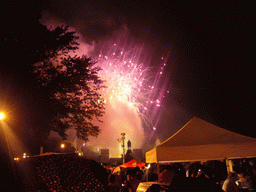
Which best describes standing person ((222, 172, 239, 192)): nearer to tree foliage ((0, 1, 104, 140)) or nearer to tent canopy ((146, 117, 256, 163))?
tent canopy ((146, 117, 256, 163))

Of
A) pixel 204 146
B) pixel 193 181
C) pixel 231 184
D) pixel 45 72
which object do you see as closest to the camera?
pixel 193 181

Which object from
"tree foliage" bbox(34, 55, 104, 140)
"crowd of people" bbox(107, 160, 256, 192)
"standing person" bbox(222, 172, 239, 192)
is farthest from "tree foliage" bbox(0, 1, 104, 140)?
"standing person" bbox(222, 172, 239, 192)

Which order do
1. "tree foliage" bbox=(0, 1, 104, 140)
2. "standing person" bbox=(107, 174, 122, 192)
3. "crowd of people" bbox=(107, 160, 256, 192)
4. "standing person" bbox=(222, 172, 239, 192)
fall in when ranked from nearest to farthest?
"crowd of people" bbox=(107, 160, 256, 192)
"standing person" bbox=(107, 174, 122, 192)
"standing person" bbox=(222, 172, 239, 192)
"tree foliage" bbox=(0, 1, 104, 140)

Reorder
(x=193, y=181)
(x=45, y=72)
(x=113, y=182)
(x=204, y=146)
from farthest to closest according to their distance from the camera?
(x=45, y=72) < (x=204, y=146) < (x=113, y=182) < (x=193, y=181)

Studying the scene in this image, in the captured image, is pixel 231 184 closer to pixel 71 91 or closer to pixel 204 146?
pixel 204 146

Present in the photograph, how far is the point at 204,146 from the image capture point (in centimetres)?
645

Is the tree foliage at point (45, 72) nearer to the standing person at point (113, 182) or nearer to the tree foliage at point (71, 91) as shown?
the tree foliage at point (71, 91)

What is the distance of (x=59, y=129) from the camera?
16.3 meters

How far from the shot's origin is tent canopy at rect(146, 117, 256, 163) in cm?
626

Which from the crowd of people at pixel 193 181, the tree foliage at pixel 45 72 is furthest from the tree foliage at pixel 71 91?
the crowd of people at pixel 193 181

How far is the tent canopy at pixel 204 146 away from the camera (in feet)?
20.5

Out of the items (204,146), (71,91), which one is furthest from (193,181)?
(71,91)

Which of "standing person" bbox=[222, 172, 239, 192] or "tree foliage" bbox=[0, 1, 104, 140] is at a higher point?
"tree foliage" bbox=[0, 1, 104, 140]

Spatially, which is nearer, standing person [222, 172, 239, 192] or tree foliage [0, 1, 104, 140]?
standing person [222, 172, 239, 192]
